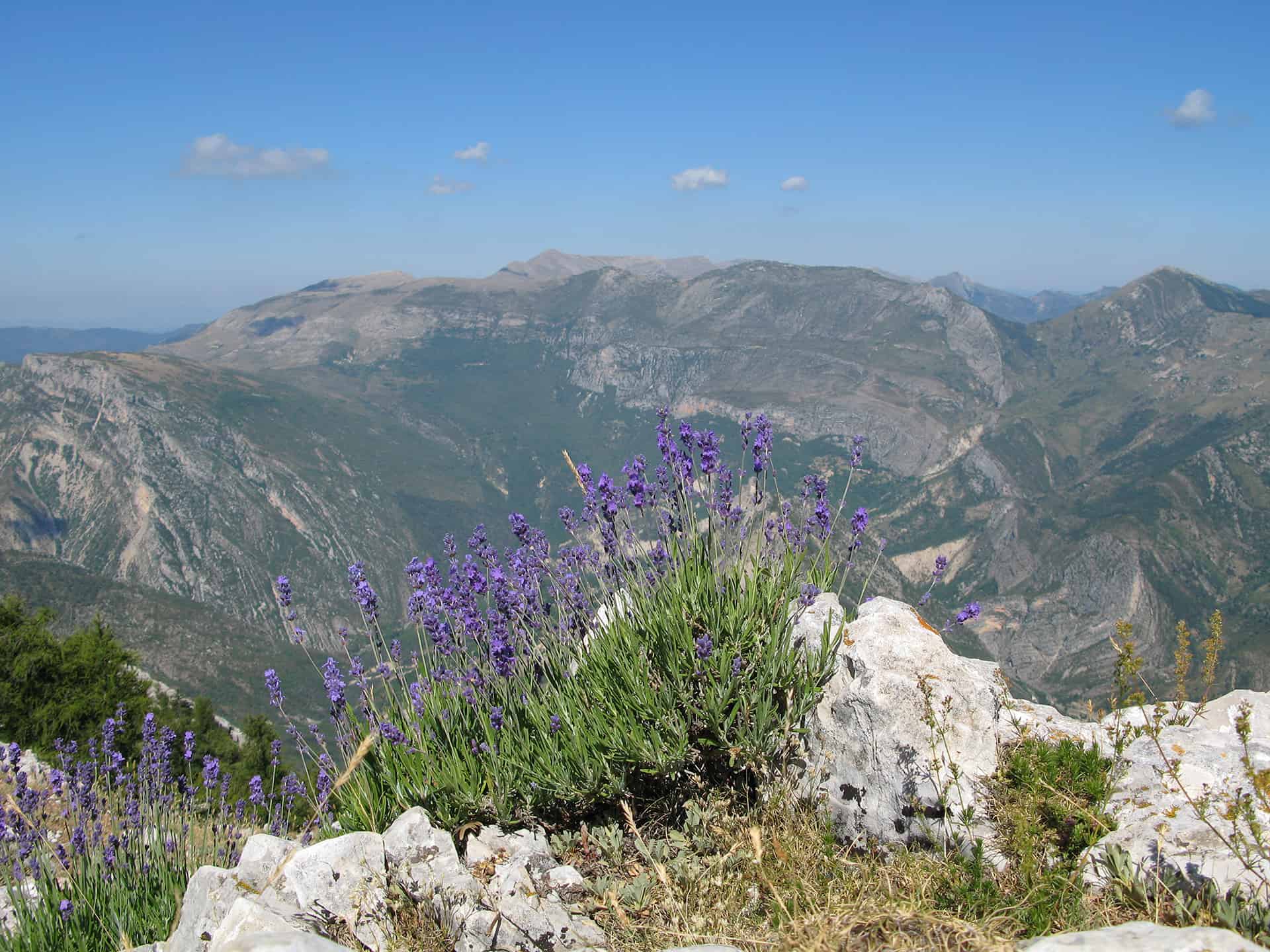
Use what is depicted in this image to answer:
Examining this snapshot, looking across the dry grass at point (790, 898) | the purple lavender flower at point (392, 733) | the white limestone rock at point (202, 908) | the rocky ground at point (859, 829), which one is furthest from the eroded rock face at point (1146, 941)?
the white limestone rock at point (202, 908)

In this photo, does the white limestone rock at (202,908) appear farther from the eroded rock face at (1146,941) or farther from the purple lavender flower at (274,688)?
the eroded rock face at (1146,941)

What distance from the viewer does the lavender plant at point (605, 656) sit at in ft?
18.7

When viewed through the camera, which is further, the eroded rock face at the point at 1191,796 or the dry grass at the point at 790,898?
the eroded rock face at the point at 1191,796

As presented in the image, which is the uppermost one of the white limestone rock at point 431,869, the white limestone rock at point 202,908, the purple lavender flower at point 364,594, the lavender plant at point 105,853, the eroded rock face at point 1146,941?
the purple lavender flower at point 364,594

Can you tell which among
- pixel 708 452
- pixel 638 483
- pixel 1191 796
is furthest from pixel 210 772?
pixel 1191 796

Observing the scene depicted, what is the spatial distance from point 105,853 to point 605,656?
13.1 ft

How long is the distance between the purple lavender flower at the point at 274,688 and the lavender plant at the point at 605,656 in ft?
0.26

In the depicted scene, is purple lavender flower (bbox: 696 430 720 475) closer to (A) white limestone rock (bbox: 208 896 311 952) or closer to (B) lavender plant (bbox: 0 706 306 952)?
(A) white limestone rock (bbox: 208 896 311 952)

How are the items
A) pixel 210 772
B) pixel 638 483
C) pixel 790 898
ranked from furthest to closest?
1. pixel 210 772
2. pixel 638 483
3. pixel 790 898

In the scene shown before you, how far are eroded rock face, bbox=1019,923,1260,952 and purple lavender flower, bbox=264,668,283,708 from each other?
511 centimetres

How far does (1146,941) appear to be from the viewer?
3340mm

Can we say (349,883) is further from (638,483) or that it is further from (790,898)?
(638,483)

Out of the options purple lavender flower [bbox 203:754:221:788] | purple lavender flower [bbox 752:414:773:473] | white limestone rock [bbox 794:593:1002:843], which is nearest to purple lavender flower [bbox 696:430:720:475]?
purple lavender flower [bbox 752:414:773:473]

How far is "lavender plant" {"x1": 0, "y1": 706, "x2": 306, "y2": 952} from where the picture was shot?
5539 mm
